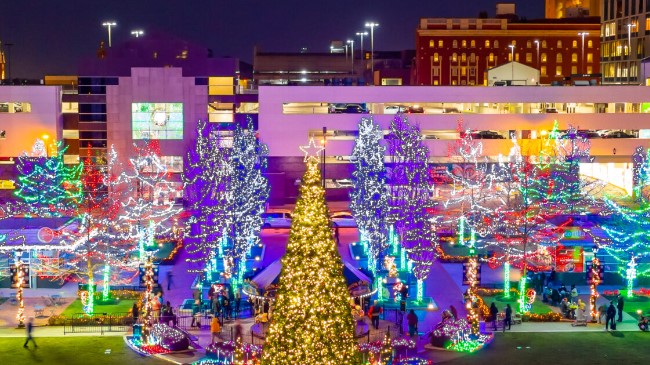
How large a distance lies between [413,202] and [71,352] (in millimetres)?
18966

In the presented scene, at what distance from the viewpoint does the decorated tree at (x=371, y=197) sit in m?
49.9

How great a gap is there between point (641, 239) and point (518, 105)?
42.5m

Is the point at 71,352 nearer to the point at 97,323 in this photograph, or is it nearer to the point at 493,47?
the point at 97,323

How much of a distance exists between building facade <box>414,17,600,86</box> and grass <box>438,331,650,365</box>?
124077 millimetres

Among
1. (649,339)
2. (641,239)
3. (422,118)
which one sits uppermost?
(422,118)

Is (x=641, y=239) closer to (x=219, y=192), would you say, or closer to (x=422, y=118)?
(x=219, y=192)

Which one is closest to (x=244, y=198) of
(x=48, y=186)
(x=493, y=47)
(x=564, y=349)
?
(x=48, y=186)

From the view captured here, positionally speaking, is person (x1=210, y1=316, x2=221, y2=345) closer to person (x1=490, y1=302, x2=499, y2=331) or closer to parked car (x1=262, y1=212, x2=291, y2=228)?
person (x1=490, y1=302, x2=499, y2=331)

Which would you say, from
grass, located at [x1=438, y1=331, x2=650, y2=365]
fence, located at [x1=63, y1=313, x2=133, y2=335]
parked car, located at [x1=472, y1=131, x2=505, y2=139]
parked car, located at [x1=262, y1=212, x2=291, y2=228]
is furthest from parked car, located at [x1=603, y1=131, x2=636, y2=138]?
fence, located at [x1=63, y1=313, x2=133, y2=335]

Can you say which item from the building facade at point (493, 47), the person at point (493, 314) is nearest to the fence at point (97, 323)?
the person at point (493, 314)

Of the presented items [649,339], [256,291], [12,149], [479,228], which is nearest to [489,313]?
[649,339]

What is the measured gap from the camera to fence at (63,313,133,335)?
40.4m

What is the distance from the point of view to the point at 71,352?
36938 millimetres

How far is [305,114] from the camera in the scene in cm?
8612
